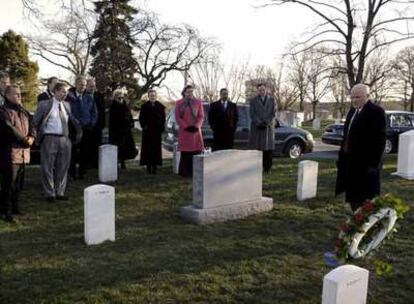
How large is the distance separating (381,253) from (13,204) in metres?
4.97

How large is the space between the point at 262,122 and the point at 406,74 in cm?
4796

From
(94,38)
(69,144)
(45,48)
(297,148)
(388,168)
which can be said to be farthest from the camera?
(45,48)

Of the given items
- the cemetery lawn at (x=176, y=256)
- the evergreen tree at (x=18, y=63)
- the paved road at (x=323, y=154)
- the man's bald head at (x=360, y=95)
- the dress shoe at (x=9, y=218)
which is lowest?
the cemetery lawn at (x=176, y=256)

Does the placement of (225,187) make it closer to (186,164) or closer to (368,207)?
(368,207)

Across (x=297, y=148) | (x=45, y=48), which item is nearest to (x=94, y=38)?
(x=45, y=48)

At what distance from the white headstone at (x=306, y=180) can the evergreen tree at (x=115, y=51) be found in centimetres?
2563

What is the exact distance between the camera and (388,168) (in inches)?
518

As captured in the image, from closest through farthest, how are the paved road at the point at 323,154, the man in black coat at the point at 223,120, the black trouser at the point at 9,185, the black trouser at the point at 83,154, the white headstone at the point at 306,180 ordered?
the black trouser at the point at 9,185, the white headstone at the point at 306,180, the black trouser at the point at 83,154, the man in black coat at the point at 223,120, the paved road at the point at 323,154

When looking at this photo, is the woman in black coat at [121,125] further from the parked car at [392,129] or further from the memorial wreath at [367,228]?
the parked car at [392,129]

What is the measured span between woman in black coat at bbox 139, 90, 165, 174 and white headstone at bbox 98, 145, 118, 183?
105 cm

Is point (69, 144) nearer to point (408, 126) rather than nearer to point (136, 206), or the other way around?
point (136, 206)

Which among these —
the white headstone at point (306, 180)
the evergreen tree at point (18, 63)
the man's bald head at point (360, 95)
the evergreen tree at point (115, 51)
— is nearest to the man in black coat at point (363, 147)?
the man's bald head at point (360, 95)

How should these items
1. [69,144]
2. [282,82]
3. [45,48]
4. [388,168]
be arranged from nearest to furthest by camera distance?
[69,144]
[388,168]
[45,48]
[282,82]

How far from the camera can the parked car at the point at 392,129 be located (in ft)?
64.2
